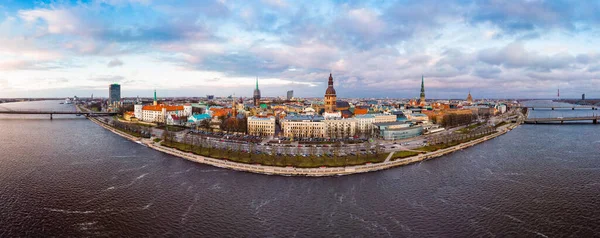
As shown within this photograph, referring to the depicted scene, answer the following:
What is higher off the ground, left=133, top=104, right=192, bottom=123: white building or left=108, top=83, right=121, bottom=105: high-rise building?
left=108, top=83, right=121, bottom=105: high-rise building

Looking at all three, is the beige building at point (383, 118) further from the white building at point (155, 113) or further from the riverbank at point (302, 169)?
the white building at point (155, 113)

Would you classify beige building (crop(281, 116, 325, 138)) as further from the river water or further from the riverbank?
the river water

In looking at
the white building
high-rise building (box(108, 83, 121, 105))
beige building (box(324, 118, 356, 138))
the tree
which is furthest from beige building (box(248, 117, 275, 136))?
high-rise building (box(108, 83, 121, 105))

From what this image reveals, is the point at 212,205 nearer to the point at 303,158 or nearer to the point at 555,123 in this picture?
the point at 303,158

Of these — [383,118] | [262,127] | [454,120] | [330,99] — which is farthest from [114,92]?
[454,120]

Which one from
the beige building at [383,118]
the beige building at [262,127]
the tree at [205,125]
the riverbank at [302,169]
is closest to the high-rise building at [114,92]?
the tree at [205,125]

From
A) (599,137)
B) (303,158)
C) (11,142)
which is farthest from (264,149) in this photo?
(599,137)

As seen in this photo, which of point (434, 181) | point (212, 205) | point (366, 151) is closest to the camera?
point (212, 205)
